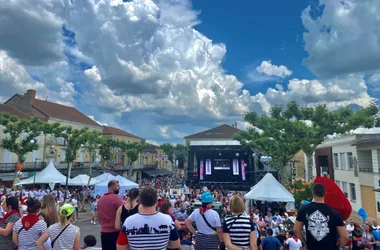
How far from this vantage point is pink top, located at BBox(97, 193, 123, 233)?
4.31 meters

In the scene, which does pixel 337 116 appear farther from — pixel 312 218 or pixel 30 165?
pixel 30 165

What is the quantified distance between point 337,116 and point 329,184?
18.4 m

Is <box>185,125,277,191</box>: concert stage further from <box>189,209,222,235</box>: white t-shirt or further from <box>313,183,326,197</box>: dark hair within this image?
<box>313,183,326,197</box>: dark hair

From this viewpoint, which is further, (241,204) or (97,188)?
(97,188)

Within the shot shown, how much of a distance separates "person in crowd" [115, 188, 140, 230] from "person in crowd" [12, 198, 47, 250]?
1.08m

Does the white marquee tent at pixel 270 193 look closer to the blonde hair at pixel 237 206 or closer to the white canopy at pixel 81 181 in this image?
the blonde hair at pixel 237 206

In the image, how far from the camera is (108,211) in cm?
433

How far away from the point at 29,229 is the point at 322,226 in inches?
156

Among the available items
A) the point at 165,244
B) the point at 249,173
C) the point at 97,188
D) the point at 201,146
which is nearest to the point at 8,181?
the point at 97,188

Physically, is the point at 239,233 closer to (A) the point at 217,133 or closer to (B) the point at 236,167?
(B) the point at 236,167

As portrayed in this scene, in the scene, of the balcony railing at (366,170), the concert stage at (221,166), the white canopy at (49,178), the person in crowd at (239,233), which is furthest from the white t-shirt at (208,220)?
the concert stage at (221,166)

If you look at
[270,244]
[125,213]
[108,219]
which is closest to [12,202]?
[108,219]

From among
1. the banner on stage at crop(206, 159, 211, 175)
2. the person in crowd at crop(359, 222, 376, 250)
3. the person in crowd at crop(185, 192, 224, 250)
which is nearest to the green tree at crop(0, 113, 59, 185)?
the banner on stage at crop(206, 159, 211, 175)

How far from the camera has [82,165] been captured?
41281 millimetres
